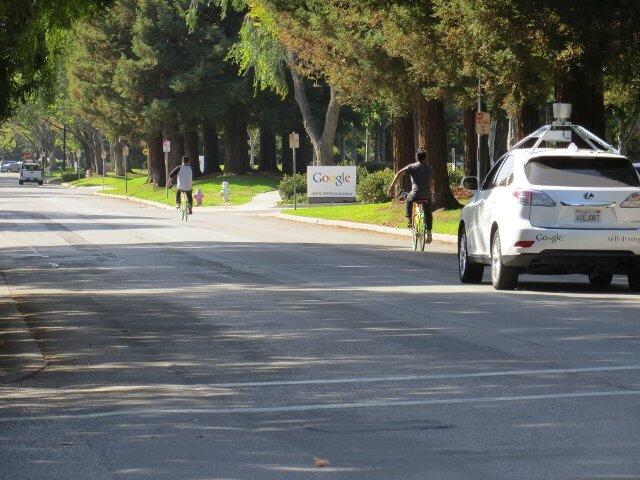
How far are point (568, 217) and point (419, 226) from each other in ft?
35.3

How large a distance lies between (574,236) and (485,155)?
35791 mm

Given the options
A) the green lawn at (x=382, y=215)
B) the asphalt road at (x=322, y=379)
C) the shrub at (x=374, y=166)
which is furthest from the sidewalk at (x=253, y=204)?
the asphalt road at (x=322, y=379)

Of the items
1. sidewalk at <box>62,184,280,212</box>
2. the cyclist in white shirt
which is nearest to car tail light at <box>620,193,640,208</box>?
the cyclist in white shirt

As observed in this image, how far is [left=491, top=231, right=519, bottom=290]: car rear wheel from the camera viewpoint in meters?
19.2

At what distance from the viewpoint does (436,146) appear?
136 feet

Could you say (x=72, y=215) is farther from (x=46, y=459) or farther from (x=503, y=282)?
(x=46, y=459)

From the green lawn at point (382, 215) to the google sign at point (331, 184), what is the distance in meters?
4.35

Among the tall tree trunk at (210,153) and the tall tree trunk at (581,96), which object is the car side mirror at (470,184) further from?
the tall tree trunk at (210,153)

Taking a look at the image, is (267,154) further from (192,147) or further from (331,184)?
(331,184)

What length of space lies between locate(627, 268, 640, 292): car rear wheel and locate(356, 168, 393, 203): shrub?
109 feet

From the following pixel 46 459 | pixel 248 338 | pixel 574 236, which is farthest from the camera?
pixel 574 236

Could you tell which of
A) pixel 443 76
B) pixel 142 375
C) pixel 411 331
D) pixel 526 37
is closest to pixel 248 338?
pixel 411 331

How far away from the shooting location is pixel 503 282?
19.5m

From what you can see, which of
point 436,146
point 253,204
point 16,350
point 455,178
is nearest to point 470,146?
point 455,178
